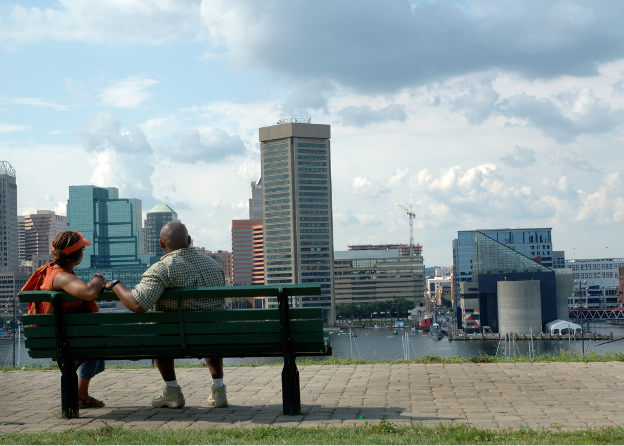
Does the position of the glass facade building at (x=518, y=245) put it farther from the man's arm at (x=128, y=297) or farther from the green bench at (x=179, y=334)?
the man's arm at (x=128, y=297)

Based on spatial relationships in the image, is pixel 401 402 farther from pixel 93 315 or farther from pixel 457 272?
pixel 457 272

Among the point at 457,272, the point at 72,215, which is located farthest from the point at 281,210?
the point at 72,215

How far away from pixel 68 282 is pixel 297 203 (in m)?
150

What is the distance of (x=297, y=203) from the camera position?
6107 inches

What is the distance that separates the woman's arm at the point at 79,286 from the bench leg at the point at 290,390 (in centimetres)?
148

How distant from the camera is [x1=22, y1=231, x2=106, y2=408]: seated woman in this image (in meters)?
4.83

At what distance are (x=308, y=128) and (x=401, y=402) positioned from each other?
153 metres

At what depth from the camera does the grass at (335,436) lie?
3652mm

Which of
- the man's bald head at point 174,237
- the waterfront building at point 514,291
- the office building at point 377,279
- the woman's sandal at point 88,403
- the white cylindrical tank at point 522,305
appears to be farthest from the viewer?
the office building at point 377,279

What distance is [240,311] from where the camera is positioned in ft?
15.0

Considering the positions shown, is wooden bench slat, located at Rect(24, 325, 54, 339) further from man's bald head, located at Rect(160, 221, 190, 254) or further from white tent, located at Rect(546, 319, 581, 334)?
white tent, located at Rect(546, 319, 581, 334)

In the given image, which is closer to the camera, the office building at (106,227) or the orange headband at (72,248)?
the orange headband at (72,248)

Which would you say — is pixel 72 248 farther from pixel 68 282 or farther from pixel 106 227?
pixel 106 227

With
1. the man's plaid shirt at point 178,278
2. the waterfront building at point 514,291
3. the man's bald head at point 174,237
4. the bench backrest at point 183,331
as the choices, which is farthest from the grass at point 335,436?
the waterfront building at point 514,291
